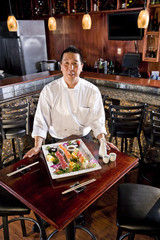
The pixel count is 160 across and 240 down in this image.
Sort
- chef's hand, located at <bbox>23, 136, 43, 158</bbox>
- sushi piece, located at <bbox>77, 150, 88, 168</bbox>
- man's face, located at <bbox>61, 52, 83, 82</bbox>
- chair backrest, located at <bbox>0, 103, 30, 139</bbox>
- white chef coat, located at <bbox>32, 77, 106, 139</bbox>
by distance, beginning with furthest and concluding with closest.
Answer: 1. chair backrest, located at <bbox>0, 103, 30, 139</bbox>
2. white chef coat, located at <bbox>32, 77, 106, 139</bbox>
3. man's face, located at <bbox>61, 52, 83, 82</bbox>
4. chef's hand, located at <bbox>23, 136, 43, 158</bbox>
5. sushi piece, located at <bbox>77, 150, 88, 168</bbox>

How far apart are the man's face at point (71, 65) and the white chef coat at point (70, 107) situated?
0.16 m

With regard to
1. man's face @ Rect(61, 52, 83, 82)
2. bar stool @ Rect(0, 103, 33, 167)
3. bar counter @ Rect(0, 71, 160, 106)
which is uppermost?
man's face @ Rect(61, 52, 83, 82)

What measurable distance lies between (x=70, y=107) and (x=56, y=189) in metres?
1.07

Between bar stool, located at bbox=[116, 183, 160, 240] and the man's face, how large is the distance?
1151 millimetres

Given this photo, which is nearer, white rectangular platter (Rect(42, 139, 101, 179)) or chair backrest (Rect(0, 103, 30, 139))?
white rectangular platter (Rect(42, 139, 101, 179))

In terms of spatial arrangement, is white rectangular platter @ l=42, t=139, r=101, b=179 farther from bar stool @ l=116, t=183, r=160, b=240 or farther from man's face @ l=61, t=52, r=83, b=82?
man's face @ l=61, t=52, r=83, b=82

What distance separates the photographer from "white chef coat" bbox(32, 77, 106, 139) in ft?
7.45

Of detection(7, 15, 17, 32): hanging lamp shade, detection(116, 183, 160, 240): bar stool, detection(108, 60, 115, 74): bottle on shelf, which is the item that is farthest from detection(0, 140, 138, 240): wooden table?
detection(108, 60, 115, 74): bottle on shelf

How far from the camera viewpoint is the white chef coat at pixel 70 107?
2272 millimetres

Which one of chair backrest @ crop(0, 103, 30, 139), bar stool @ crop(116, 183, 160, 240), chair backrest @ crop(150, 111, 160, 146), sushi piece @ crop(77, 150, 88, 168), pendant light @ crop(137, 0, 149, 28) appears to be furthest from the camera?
pendant light @ crop(137, 0, 149, 28)

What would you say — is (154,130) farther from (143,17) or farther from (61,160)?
(143,17)

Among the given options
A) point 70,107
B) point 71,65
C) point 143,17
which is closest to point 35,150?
point 70,107

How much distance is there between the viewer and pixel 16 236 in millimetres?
2246

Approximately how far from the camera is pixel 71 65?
210 centimetres
